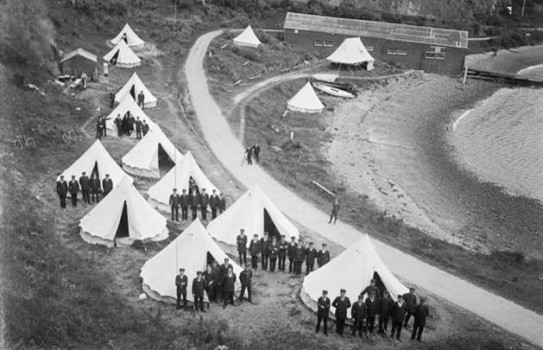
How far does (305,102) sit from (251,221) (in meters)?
27.8

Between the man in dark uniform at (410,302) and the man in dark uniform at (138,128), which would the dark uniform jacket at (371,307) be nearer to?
the man in dark uniform at (410,302)

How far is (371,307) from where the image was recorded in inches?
798

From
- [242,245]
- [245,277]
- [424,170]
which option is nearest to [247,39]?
[424,170]

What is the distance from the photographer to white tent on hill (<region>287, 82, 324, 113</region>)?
52.9 metres

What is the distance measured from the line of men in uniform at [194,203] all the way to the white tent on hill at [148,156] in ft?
14.4

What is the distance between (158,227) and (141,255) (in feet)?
5.05

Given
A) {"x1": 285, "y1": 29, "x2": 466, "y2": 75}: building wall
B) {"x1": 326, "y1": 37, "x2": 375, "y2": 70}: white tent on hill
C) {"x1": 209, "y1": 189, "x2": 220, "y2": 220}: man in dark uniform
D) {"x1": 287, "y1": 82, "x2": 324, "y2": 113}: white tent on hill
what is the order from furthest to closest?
{"x1": 285, "y1": 29, "x2": 466, "y2": 75}: building wall, {"x1": 326, "y1": 37, "x2": 375, "y2": 70}: white tent on hill, {"x1": 287, "y1": 82, "x2": 324, "y2": 113}: white tent on hill, {"x1": 209, "y1": 189, "x2": 220, "y2": 220}: man in dark uniform

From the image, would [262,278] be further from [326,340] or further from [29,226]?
[29,226]

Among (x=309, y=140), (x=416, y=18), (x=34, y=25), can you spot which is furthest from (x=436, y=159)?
(x=416, y=18)

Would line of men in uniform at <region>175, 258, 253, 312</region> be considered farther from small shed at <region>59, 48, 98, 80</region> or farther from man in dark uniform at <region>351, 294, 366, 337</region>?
small shed at <region>59, 48, 98, 80</region>

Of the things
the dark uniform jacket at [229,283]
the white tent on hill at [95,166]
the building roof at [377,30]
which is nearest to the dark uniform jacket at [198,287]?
the dark uniform jacket at [229,283]

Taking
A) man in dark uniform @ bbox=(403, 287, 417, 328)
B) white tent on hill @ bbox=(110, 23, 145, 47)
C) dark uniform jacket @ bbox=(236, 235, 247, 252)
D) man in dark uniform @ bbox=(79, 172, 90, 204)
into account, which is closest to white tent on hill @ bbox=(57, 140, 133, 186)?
man in dark uniform @ bbox=(79, 172, 90, 204)

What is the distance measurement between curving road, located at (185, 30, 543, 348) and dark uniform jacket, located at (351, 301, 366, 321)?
5080 mm

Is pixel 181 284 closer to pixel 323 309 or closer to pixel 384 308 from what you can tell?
pixel 323 309
